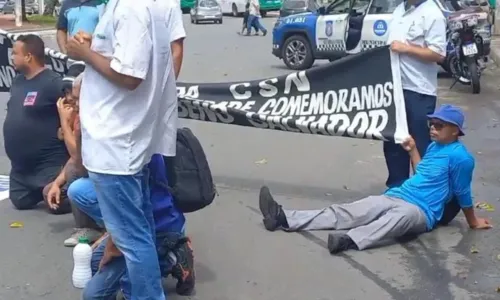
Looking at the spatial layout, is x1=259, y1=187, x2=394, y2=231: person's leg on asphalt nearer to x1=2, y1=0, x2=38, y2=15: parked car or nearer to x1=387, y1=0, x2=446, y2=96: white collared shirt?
x1=387, y1=0, x2=446, y2=96: white collared shirt

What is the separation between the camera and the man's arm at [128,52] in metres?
4.00

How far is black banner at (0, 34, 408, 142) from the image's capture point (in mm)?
7031

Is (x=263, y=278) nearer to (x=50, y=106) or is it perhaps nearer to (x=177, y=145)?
(x=177, y=145)

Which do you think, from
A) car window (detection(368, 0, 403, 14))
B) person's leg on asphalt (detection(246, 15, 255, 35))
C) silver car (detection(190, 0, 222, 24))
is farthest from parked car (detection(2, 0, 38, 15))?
car window (detection(368, 0, 403, 14))

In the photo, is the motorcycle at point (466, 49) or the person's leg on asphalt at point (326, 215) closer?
the person's leg on asphalt at point (326, 215)

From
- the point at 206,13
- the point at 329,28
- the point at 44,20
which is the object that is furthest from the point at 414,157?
the point at 44,20

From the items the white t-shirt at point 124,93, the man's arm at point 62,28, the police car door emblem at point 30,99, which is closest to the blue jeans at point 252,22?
the man's arm at point 62,28

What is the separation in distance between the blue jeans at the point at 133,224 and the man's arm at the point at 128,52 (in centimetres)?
49

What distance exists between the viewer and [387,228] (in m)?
6.17

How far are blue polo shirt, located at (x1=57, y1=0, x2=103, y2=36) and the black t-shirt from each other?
1708 millimetres

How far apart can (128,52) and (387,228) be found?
2.82m

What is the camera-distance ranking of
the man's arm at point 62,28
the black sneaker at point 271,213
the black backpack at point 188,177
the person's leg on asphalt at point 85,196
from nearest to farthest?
the black backpack at point 188,177 → the person's leg on asphalt at point 85,196 → the black sneaker at point 271,213 → the man's arm at point 62,28

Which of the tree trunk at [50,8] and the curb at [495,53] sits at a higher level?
the curb at [495,53]

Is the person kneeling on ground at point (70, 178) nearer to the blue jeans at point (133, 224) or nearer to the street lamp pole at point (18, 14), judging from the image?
the blue jeans at point (133, 224)
